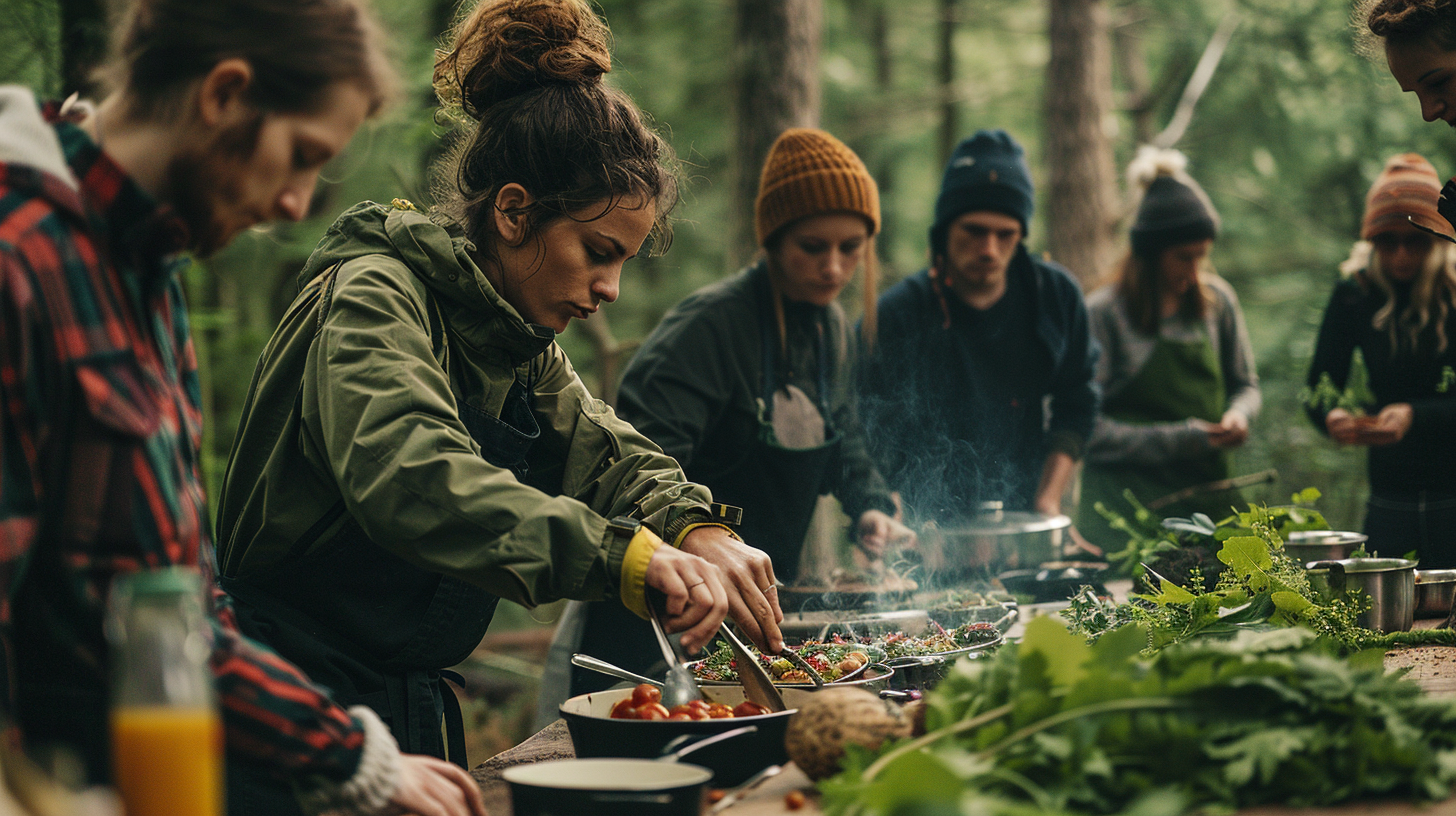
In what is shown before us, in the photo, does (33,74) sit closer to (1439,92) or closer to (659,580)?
(659,580)

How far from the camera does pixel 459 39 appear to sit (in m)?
2.44

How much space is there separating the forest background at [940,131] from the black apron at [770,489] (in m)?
1.93

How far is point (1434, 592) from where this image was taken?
121 inches

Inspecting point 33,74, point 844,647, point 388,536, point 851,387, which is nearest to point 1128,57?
point 851,387

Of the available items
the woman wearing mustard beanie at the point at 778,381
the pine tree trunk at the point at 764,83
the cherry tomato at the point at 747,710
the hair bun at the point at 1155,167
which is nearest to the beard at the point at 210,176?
the cherry tomato at the point at 747,710

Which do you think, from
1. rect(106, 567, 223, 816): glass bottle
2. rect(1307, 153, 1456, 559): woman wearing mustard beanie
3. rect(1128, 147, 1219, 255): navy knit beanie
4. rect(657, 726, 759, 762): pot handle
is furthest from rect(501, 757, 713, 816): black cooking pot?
rect(1128, 147, 1219, 255): navy knit beanie

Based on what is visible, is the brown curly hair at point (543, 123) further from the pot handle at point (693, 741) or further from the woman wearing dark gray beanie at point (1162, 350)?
the woman wearing dark gray beanie at point (1162, 350)

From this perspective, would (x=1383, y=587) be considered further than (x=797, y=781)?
Yes

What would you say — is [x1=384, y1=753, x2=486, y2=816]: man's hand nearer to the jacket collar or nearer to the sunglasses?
the jacket collar

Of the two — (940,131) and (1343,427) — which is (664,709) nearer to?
(1343,427)

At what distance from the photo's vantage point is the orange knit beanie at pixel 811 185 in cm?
413

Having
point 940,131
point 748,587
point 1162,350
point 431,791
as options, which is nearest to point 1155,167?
point 1162,350

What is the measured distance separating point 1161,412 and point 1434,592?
2.28 meters

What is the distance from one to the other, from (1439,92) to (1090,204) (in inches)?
276
